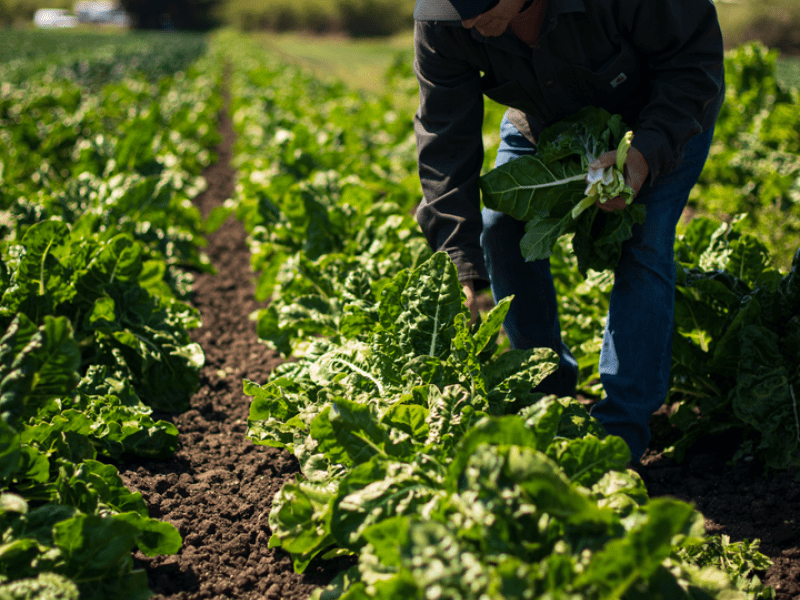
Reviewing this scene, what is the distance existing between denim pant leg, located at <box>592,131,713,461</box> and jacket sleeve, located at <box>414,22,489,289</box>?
579 millimetres

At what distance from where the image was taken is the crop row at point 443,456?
4.91ft

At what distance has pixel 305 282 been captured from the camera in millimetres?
3686

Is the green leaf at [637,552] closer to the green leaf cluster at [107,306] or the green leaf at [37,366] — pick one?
the green leaf at [37,366]

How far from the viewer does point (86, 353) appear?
10.6ft

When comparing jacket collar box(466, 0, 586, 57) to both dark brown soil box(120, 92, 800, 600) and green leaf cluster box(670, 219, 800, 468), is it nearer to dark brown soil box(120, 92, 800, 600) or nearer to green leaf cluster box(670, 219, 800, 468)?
green leaf cluster box(670, 219, 800, 468)

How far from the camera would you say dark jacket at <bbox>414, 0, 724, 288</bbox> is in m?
2.36

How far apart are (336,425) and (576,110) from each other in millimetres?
1636

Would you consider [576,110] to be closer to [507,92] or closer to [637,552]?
[507,92]

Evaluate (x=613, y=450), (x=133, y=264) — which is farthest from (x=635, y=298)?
(x=133, y=264)

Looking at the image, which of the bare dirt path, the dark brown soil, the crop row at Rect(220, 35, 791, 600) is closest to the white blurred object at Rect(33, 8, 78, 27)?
the bare dirt path

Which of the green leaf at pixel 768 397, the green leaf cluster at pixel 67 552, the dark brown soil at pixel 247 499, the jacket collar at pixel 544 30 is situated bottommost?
the dark brown soil at pixel 247 499

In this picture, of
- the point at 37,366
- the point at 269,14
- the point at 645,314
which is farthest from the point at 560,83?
the point at 269,14

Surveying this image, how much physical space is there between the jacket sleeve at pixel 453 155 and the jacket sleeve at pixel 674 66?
2.16ft

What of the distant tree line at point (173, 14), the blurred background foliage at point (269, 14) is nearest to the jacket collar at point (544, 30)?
the blurred background foliage at point (269, 14)
